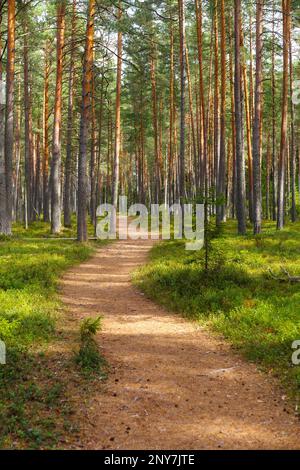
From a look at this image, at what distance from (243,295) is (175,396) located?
448 cm

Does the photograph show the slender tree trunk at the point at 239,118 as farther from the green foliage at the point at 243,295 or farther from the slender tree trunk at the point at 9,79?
the slender tree trunk at the point at 9,79

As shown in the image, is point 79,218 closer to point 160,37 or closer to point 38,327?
point 38,327

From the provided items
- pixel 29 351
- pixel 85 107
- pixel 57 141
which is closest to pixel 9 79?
pixel 57 141

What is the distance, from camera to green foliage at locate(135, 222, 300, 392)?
749 centimetres

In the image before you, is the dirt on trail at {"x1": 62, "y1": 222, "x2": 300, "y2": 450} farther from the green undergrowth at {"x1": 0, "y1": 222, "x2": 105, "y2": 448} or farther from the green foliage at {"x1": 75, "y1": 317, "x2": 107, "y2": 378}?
the green undergrowth at {"x1": 0, "y1": 222, "x2": 105, "y2": 448}

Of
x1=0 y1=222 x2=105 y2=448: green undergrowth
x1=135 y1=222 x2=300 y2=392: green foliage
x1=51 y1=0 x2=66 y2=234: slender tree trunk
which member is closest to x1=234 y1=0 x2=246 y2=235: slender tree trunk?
x1=135 y1=222 x2=300 y2=392: green foliage

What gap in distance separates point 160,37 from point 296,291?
95.1ft

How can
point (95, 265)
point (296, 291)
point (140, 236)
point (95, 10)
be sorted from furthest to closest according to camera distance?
point (140, 236) < point (95, 10) < point (95, 265) < point (296, 291)

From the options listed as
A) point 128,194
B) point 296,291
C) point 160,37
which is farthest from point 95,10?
point 128,194

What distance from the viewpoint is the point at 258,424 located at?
207 inches

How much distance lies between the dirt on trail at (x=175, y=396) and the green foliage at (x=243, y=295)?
378 mm

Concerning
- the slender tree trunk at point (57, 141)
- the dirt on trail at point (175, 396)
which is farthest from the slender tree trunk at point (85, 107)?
A: the dirt on trail at point (175, 396)

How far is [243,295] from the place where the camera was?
996cm

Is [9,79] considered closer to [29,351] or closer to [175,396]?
[29,351]
